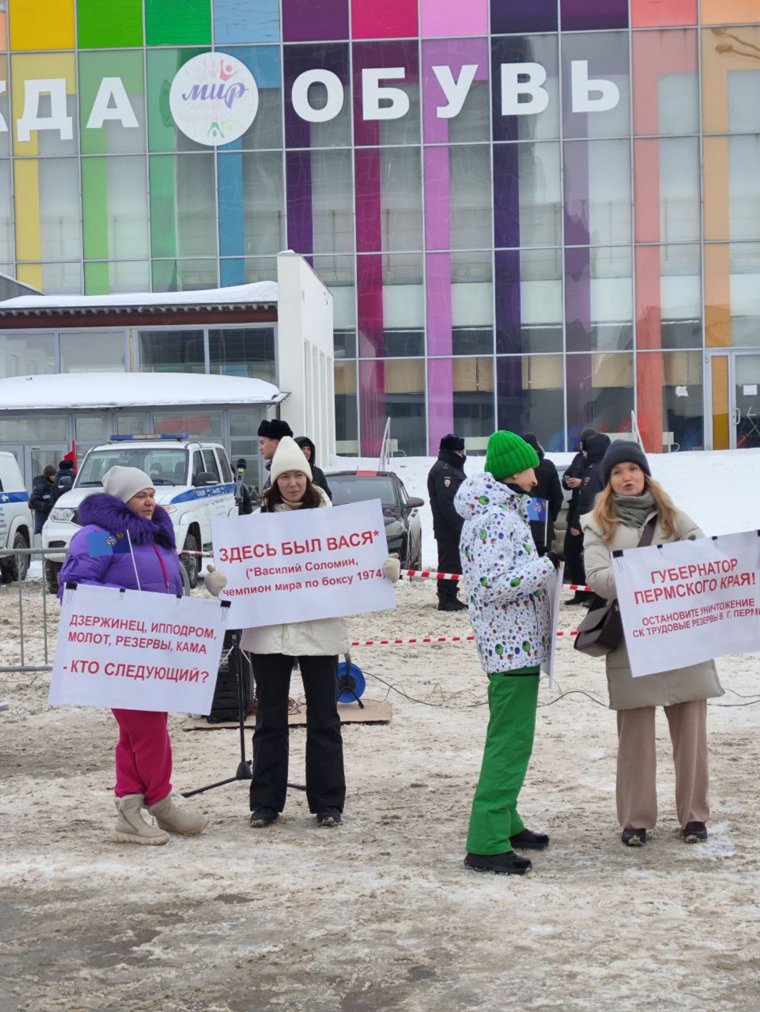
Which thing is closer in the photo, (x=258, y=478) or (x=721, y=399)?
(x=258, y=478)

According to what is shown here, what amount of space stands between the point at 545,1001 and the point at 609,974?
32 centimetres

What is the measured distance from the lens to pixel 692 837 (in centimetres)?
649

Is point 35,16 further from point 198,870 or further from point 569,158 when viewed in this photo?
point 198,870

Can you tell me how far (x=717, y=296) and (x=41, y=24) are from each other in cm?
1851

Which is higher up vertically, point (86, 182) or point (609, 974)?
point (86, 182)

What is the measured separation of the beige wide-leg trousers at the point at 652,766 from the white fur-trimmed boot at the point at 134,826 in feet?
6.87

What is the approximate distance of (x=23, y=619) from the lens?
15789 millimetres

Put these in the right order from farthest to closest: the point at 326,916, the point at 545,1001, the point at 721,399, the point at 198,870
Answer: the point at 721,399
the point at 198,870
the point at 326,916
the point at 545,1001

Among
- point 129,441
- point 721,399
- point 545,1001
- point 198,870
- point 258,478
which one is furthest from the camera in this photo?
point 721,399

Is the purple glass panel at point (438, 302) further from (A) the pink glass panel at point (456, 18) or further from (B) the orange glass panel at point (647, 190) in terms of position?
(A) the pink glass panel at point (456, 18)

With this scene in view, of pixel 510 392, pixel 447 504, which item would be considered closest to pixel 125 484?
pixel 447 504

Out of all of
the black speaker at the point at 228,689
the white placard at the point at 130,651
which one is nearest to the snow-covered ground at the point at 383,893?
the black speaker at the point at 228,689

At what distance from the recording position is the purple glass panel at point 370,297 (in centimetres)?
3766

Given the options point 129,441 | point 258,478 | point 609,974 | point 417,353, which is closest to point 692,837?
point 609,974
